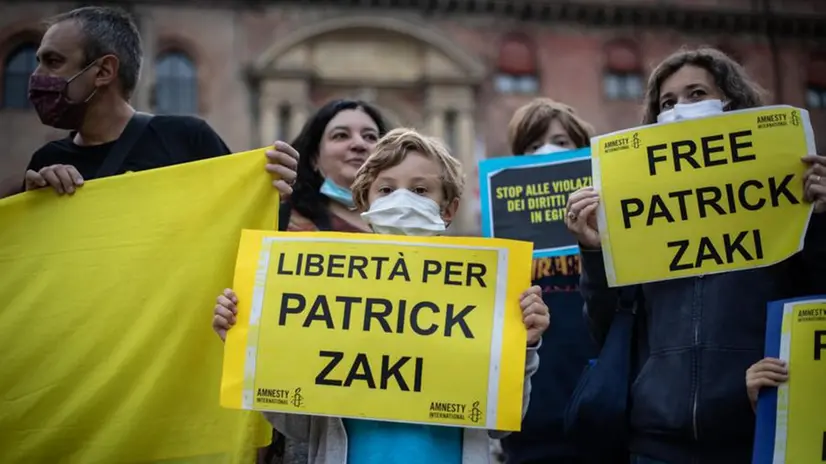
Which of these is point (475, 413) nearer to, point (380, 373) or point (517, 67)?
point (380, 373)

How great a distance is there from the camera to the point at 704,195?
2877mm

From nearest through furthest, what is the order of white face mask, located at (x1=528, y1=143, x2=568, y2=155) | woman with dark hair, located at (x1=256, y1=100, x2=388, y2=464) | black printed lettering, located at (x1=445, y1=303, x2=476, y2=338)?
black printed lettering, located at (x1=445, y1=303, x2=476, y2=338) → woman with dark hair, located at (x1=256, y1=100, x2=388, y2=464) → white face mask, located at (x1=528, y1=143, x2=568, y2=155)

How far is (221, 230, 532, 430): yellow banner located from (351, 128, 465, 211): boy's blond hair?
0.24m

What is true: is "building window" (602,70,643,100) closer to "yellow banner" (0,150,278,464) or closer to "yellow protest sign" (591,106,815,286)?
"yellow protest sign" (591,106,815,286)

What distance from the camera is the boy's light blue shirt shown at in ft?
8.29

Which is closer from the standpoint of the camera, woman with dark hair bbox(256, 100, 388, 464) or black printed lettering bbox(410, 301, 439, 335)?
black printed lettering bbox(410, 301, 439, 335)

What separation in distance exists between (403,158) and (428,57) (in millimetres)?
21043

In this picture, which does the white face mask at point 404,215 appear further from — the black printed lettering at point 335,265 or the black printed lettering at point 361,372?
the black printed lettering at point 361,372

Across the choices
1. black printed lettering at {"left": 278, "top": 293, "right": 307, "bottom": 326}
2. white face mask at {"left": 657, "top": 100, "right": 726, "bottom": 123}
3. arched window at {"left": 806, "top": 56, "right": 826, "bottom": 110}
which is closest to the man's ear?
black printed lettering at {"left": 278, "top": 293, "right": 307, "bottom": 326}

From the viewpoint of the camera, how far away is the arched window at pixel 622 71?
24.3 meters

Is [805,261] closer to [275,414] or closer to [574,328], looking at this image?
[574,328]

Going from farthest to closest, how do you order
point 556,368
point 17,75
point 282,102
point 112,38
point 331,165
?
point 282,102 → point 17,75 → point 331,165 → point 556,368 → point 112,38

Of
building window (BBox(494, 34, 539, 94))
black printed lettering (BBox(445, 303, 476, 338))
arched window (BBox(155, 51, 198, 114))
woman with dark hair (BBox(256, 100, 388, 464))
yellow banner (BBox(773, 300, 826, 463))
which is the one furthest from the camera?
building window (BBox(494, 34, 539, 94))

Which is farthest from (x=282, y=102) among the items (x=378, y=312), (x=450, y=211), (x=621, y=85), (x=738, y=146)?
(x=378, y=312)
